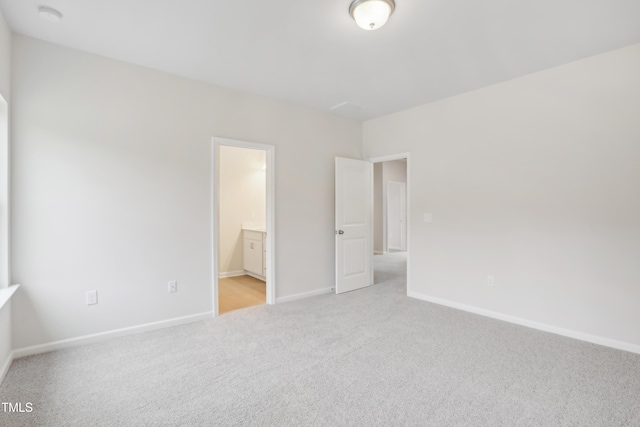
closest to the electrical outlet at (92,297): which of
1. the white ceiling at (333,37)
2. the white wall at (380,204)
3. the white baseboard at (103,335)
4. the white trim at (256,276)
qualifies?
the white baseboard at (103,335)

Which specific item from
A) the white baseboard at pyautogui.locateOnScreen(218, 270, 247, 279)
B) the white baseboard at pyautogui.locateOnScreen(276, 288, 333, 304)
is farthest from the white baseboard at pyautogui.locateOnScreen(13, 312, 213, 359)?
the white baseboard at pyautogui.locateOnScreen(218, 270, 247, 279)

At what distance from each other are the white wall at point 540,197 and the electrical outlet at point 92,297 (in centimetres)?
366

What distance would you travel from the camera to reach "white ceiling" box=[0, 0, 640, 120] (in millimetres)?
2168

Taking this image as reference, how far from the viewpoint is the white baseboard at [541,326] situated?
8.93 ft

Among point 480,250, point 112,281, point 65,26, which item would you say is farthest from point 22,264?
point 480,250

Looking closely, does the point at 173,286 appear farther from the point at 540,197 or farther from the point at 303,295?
the point at 540,197

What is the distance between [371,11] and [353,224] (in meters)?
3.02

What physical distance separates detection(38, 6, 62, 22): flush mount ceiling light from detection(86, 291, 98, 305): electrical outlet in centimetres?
221

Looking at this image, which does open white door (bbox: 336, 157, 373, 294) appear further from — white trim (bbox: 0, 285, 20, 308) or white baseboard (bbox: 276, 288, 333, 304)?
white trim (bbox: 0, 285, 20, 308)

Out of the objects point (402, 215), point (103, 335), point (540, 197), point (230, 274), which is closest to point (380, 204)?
point (402, 215)

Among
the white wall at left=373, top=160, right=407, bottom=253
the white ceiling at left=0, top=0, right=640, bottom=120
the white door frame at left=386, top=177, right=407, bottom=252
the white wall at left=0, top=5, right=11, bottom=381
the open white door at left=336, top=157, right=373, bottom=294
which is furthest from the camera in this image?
the white door frame at left=386, top=177, right=407, bottom=252

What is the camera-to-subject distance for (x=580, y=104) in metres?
2.93

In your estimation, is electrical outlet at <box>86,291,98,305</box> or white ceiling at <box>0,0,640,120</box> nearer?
white ceiling at <box>0,0,640,120</box>

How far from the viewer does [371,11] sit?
2.08m
